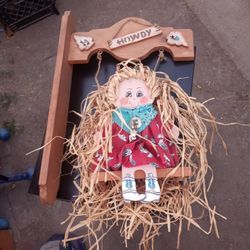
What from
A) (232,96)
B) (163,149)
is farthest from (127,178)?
(232,96)

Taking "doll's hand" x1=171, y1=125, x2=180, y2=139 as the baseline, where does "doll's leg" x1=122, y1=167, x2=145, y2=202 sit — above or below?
below

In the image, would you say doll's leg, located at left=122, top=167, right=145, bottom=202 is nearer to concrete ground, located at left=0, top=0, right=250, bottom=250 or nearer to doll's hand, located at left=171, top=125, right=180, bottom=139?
doll's hand, located at left=171, top=125, right=180, bottom=139

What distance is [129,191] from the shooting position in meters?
1.05

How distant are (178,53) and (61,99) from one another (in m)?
0.41

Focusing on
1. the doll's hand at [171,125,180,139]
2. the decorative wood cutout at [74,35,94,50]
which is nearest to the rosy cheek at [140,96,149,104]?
the doll's hand at [171,125,180,139]

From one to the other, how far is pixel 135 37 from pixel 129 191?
55 cm

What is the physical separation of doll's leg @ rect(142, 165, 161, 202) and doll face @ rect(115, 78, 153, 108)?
195 mm

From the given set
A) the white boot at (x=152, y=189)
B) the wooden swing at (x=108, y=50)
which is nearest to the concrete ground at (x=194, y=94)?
the wooden swing at (x=108, y=50)

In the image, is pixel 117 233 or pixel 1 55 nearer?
pixel 117 233

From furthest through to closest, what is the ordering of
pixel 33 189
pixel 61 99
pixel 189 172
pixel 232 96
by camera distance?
pixel 232 96 → pixel 33 189 → pixel 61 99 → pixel 189 172

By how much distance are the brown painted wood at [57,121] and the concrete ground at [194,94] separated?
0.66 m

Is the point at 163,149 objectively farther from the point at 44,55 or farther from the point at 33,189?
the point at 44,55

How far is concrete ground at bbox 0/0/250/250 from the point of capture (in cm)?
179

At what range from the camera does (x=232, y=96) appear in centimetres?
196
